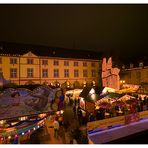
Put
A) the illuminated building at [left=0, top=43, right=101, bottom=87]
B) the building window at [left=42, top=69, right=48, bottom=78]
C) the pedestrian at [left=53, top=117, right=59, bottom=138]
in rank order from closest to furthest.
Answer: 1. the pedestrian at [left=53, top=117, right=59, bottom=138]
2. the illuminated building at [left=0, top=43, right=101, bottom=87]
3. the building window at [left=42, top=69, right=48, bottom=78]

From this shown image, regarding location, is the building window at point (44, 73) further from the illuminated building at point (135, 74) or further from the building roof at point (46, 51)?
the illuminated building at point (135, 74)

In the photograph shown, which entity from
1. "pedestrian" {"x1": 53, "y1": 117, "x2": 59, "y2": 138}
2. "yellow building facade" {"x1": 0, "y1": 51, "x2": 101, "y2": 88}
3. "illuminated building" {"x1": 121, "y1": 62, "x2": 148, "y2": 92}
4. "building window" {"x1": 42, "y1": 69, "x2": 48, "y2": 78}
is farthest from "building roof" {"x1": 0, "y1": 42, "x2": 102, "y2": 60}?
"pedestrian" {"x1": 53, "y1": 117, "x2": 59, "y2": 138}

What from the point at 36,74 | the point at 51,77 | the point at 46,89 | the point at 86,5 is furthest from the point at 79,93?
the point at 86,5

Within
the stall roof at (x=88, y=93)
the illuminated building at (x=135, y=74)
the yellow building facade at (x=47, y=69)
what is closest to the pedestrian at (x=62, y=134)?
the stall roof at (x=88, y=93)

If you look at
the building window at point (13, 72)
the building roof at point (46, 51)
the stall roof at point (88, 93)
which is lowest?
the stall roof at point (88, 93)

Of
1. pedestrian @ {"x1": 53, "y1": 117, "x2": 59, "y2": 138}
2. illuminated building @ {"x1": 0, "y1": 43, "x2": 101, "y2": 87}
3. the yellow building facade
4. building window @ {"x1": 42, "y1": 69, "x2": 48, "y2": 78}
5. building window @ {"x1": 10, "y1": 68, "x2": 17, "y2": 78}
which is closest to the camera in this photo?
pedestrian @ {"x1": 53, "y1": 117, "x2": 59, "y2": 138}

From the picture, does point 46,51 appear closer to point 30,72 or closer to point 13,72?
point 30,72

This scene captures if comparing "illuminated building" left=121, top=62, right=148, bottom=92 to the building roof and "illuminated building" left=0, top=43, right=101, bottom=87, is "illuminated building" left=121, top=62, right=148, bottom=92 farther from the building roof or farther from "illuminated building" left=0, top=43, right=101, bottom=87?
the building roof

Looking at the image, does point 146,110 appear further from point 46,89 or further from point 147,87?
point 46,89
